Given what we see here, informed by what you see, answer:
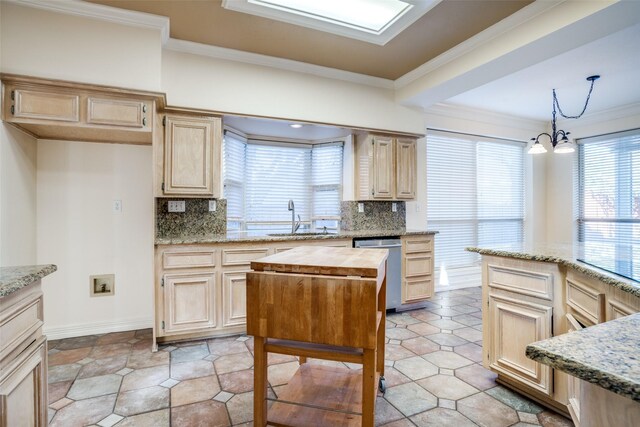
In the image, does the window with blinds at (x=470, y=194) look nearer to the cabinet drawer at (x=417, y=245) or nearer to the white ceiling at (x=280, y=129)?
the cabinet drawer at (x=417, y=245)

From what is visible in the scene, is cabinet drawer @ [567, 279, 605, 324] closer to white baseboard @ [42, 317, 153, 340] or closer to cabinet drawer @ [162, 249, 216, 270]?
cabinet drawer @ [162, 249, 216, 270]

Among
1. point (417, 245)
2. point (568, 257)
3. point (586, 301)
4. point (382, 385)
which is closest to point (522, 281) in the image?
point (568, 257)

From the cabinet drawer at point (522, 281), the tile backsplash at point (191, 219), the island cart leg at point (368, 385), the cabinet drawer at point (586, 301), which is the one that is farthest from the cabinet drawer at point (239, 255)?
the cabinet drawer at point (586, 301)

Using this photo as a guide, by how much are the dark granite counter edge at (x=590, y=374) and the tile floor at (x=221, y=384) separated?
4.58 feet

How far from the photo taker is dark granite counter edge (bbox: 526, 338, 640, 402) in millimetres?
490

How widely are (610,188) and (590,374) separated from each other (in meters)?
5.79

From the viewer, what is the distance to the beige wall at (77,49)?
2238 mm

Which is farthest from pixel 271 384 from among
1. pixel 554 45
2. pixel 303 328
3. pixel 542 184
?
pixel 542 184

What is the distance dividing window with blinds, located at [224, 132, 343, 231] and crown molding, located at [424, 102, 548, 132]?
62.2 inches

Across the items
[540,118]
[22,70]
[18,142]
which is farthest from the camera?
[540,118]

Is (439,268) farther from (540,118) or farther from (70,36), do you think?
(70,36)

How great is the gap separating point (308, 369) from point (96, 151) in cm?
260

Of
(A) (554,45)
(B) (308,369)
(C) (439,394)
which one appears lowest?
(C) (439,394)

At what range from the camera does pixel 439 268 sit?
472cm
